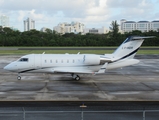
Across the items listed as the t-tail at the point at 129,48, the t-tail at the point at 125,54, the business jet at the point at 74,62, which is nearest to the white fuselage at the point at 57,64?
the business jet at the point at 74,62

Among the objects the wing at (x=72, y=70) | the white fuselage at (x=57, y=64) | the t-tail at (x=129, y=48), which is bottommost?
the wing at (x=72, y=70)

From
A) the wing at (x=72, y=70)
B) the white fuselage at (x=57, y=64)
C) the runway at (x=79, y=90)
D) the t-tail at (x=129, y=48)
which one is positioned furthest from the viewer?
the t-tail at (x=129, y=48)

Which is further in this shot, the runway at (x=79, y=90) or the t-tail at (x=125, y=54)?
the t-tail at (x=125, y=54)

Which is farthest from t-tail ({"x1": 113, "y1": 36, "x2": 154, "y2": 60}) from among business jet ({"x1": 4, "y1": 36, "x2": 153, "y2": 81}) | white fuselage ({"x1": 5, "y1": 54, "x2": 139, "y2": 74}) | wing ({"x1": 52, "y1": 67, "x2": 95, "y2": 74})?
wing ({"x1": 52, "y1": 67, "x2": 95, "y2": 74})

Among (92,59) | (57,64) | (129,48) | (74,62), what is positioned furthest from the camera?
(129,48)

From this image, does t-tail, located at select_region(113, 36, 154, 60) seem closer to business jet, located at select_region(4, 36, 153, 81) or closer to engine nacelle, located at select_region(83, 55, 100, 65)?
business jet, located at select_region(4, 36, 153, 81)

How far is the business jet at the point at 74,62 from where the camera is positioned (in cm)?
2669

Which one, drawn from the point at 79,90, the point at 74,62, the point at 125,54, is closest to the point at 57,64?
the point at 74,62

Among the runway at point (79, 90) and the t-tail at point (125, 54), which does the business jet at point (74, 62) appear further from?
the runway at point (79, 90)

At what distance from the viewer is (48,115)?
13.9 meters

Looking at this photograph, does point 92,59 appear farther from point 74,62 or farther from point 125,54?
point 125,54

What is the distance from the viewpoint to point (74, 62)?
2716 cm

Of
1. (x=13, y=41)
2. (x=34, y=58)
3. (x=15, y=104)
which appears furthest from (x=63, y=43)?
(x=15, y=104)

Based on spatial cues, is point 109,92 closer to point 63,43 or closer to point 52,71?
point 52,71
